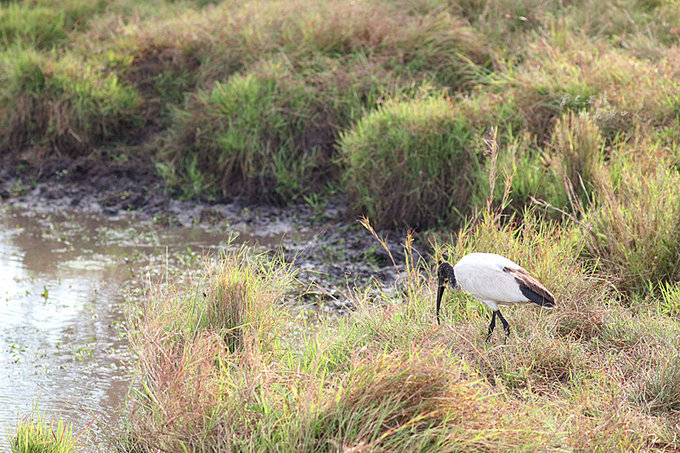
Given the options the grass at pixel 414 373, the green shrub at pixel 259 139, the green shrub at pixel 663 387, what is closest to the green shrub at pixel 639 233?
the grass at pixel 414 373

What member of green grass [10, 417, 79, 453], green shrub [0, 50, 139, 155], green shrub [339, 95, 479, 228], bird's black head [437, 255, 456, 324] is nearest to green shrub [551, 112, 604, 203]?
green shrub [339, 95, 479, 228]

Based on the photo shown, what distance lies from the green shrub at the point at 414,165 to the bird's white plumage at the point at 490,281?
3443mm

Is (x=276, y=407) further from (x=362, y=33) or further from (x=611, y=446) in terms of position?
→ (x=362, y=33)

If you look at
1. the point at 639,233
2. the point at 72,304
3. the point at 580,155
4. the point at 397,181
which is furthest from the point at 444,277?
the point at 397,181

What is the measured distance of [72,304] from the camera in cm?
636

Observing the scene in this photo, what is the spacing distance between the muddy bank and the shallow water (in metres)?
0.19

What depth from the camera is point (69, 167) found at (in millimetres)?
10055

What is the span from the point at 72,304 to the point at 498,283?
3.65m

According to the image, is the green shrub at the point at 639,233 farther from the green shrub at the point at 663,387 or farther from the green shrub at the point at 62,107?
the green shrub at the point at 62,107

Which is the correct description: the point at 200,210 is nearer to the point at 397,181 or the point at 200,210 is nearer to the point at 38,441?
the point at 397,181

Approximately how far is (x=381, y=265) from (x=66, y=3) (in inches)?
349

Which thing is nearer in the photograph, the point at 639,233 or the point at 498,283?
the point at 498,283

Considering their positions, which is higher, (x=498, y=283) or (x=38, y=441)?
(x=498, y=283)

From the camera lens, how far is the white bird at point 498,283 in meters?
4.09
